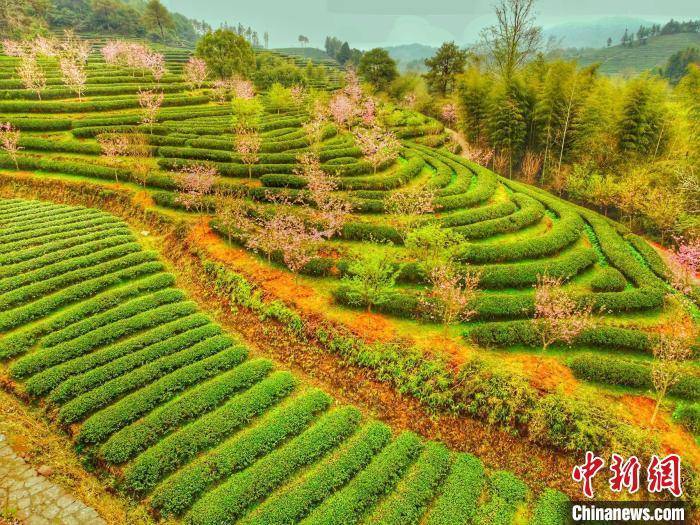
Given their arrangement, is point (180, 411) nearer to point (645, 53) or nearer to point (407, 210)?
point (407, 210)

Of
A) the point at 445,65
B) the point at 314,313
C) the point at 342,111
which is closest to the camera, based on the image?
the point at 314,313

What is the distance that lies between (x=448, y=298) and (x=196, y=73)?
69.8m

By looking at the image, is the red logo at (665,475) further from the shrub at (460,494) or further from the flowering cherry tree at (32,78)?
the flowering cherry tree at (32,78)

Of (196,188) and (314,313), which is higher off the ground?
(196,188)

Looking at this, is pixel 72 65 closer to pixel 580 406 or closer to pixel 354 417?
pixel 354 417

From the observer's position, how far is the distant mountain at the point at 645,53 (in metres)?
165

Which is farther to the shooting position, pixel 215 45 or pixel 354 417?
pixel 215 45

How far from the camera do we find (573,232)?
30562 mm

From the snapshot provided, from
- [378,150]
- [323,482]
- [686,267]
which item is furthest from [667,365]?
[378,150]

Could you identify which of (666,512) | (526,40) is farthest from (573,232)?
(526,40)

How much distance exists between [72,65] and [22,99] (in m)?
8.35

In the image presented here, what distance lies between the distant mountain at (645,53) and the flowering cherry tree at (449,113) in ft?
399

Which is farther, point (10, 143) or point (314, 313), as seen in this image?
point (10, 143)

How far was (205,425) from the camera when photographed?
1680 centimetres
